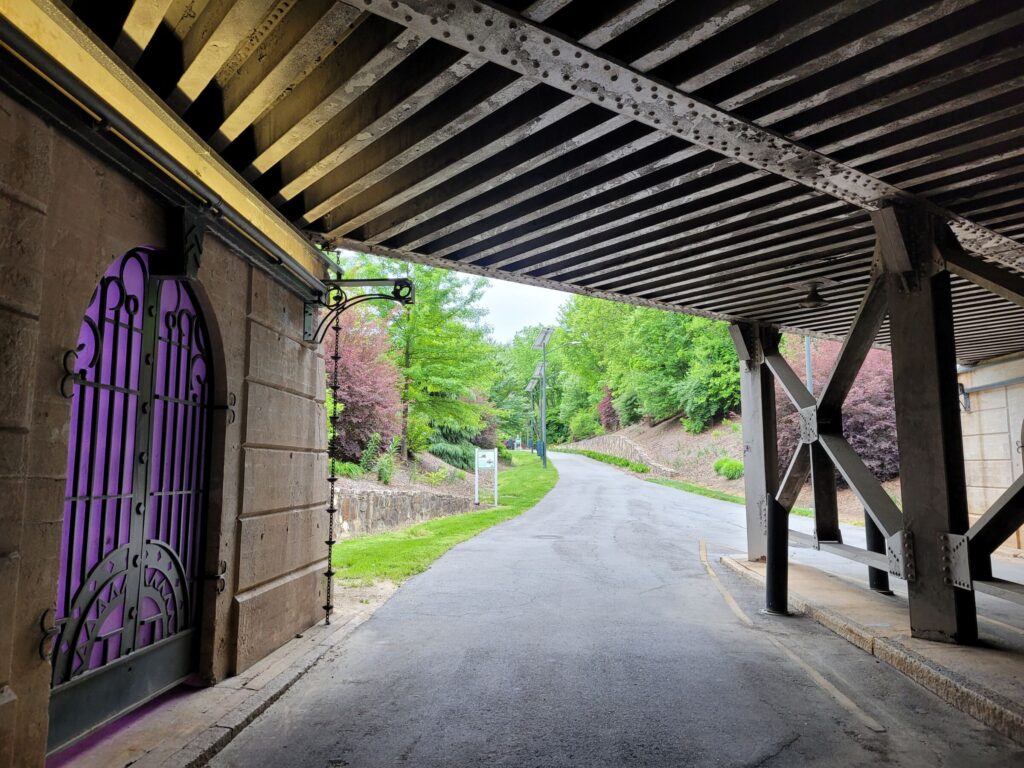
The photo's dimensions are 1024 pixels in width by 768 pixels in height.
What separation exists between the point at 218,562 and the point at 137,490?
937 millimetres

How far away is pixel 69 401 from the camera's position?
3.23 meters

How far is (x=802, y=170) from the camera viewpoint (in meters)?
5.32

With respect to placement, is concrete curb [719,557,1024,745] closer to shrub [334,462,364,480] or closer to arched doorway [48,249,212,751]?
arched doorway [48,249,212,751]

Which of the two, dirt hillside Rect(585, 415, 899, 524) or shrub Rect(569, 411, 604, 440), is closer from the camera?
dirt hillside Rect(585, 415, 899, 524)

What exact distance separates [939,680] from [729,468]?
89.7ft

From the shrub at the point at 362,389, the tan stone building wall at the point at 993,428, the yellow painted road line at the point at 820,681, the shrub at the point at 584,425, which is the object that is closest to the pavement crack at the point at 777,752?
the yellow painted road line at the point at 820,681

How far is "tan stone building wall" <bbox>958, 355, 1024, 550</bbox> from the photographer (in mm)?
13336

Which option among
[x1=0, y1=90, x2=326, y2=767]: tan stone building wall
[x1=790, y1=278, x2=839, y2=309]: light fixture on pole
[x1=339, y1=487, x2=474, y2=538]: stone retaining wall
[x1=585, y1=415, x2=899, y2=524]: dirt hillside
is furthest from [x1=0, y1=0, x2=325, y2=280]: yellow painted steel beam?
[x1=585, y1=415, x2=899, y2=524]: dirt hillside

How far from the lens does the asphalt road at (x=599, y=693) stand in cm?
384

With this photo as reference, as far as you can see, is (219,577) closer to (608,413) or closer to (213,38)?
(213,38)

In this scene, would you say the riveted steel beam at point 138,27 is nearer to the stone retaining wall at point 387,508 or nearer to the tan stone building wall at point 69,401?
the tan stone building wall at point 69,401

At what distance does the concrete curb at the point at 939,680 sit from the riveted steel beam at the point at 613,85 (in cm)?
407

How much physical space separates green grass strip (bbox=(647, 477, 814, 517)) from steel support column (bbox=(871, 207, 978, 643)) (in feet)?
58.1

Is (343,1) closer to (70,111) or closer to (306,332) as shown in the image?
(70,111)
